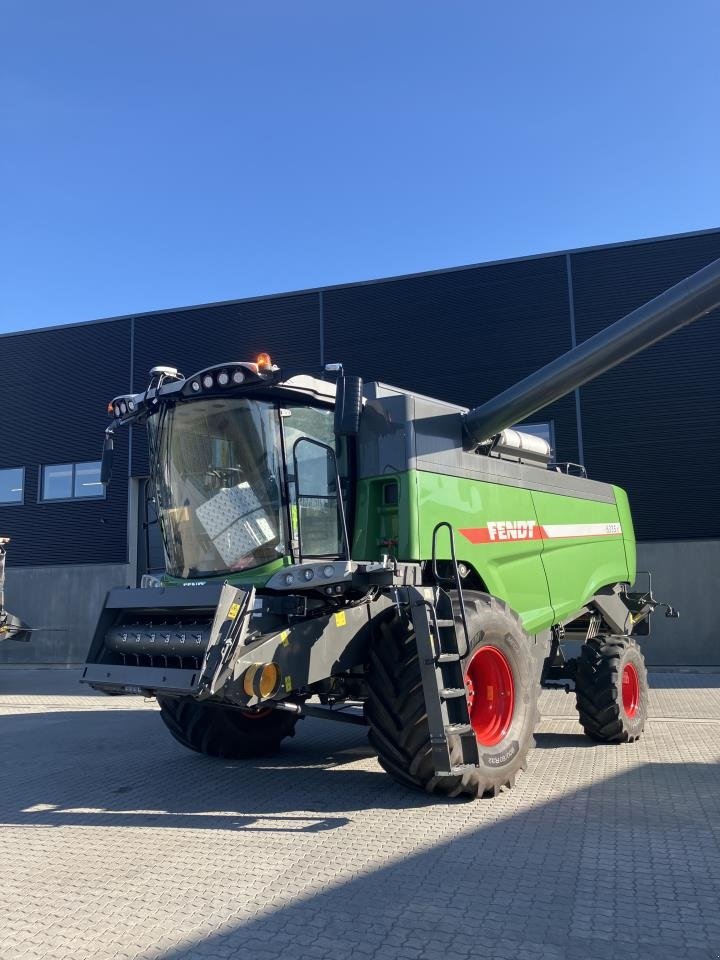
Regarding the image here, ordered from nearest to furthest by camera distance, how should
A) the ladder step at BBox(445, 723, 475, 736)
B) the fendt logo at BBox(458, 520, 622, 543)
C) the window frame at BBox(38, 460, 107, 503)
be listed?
1. the ladder step at BBox(445, 723, 475, 736)
2. the fendt logo at BBox(458, 520, 622, 543)
3. the window frame at BBox(38, 460, 107, 503)

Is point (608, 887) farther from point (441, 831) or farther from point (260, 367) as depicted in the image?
point (260, 367)

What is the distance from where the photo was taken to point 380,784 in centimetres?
644

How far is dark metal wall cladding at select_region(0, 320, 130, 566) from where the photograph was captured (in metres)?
19.9

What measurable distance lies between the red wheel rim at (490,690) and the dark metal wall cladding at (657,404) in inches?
441

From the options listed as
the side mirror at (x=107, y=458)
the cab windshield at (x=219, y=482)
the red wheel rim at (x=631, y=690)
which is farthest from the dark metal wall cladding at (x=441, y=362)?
the cab windshield at (x=219, y=482)

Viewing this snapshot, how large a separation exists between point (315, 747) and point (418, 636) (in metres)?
3.28

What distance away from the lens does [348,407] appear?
18.1 ft

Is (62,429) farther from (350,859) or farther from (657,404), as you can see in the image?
(350,859)

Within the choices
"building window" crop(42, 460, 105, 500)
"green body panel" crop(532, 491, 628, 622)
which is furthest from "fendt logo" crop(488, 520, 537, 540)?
"building window" crop(42, 460, 105, 500)

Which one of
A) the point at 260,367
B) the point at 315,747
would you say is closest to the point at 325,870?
the point at 260,367

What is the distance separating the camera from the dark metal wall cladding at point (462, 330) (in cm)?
1744

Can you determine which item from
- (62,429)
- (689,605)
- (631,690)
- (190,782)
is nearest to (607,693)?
(631,690)

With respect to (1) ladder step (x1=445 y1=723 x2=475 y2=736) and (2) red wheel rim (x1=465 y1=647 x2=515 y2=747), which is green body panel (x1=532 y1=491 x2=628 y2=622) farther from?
(1) ladder step (x1=445 y1=723 x2=475 y2=736)

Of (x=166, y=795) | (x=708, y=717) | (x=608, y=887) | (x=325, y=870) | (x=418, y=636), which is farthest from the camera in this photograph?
(x=708, y=717)
